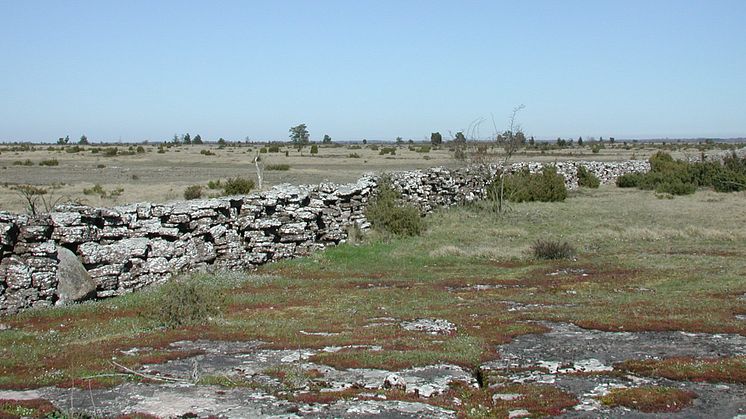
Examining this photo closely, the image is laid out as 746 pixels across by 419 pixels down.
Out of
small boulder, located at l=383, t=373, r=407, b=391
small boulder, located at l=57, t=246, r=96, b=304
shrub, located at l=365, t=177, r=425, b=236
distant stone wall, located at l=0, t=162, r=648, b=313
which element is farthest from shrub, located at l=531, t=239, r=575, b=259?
small boulder, located at l=383, t=373, r=407, b=391

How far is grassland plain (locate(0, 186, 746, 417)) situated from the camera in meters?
10.2

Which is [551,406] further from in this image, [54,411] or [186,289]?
[186,289]

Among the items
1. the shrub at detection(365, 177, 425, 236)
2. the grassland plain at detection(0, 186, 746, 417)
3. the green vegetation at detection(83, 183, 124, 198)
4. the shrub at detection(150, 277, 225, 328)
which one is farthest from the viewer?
the green vegetation at detection(83, 183, 124, 198)

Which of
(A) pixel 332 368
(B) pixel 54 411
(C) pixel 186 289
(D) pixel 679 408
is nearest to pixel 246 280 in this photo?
(C) pixel 186 289

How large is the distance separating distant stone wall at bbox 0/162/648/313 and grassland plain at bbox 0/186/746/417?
2.62 feet

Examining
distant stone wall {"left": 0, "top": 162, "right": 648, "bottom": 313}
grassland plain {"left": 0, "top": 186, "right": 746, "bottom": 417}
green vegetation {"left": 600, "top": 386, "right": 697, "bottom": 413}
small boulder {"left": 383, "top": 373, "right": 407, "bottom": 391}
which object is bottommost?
grassland plain {"left": 0, "top": 186, "right": 746, "bottom": 417}

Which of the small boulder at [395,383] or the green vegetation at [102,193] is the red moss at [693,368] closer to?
the small boulder at [395,383]

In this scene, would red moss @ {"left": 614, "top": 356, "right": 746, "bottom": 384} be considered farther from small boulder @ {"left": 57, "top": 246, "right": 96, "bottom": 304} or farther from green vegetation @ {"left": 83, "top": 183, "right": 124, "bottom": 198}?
green vegetation @ {"left": 83, "top": 183, "right": 124, "bottom": 198}

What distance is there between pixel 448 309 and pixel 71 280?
8.54 m

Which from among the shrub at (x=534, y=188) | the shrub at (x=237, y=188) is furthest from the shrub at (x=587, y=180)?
the shrub at (x=237, y=188)

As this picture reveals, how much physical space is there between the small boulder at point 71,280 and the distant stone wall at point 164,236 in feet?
0.32

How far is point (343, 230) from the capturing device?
85.1 ft

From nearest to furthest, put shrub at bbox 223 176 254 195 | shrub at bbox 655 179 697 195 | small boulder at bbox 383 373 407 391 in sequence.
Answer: small boulder at bbox 383 373 407 391, shrub at bbox 223 176 254 195, shrub at bbox 655 179 697 195

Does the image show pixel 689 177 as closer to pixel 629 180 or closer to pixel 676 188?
pixel 629 180
